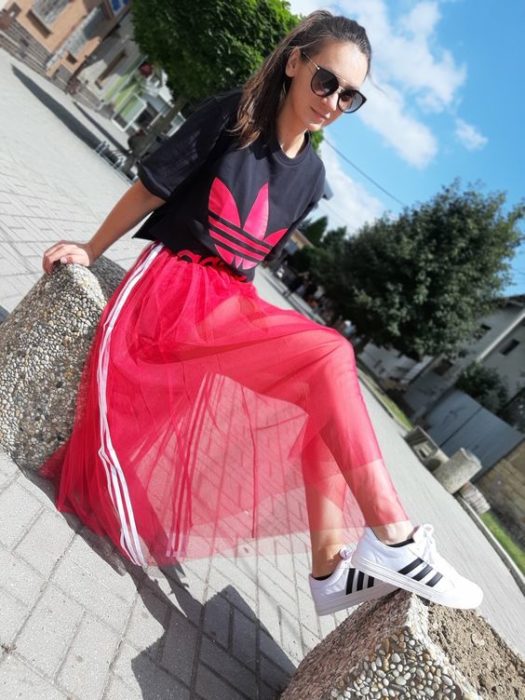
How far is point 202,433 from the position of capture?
1974 millimetres

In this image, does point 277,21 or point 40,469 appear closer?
point 40,469

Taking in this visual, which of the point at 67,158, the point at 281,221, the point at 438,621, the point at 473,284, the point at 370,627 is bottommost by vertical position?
the point at 67,158

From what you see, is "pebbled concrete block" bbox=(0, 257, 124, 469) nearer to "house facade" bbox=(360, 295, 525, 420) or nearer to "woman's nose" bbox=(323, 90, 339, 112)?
"woman's nose" bbox=(323, 90, 339, 112)

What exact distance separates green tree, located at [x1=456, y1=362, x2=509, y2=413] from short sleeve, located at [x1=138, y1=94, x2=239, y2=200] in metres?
20.4

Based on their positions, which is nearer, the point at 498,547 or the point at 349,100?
the point at 349,100

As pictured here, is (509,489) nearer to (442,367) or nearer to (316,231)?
(442,367)

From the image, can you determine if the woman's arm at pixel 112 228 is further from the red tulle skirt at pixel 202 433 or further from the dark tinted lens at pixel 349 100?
the dark tinted lens at pixel 349 100

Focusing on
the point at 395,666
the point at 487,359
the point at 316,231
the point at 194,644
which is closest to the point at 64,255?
the point at 194,644

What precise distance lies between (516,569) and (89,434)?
9.65 metres

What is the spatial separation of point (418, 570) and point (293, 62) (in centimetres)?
198

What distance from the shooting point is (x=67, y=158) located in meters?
10.8

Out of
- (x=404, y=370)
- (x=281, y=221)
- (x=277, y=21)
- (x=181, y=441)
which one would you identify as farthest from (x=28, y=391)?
(x=404, y=370)

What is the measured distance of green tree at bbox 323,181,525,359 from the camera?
63.2 feet

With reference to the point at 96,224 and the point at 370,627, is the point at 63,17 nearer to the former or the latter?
the point at 96,224
